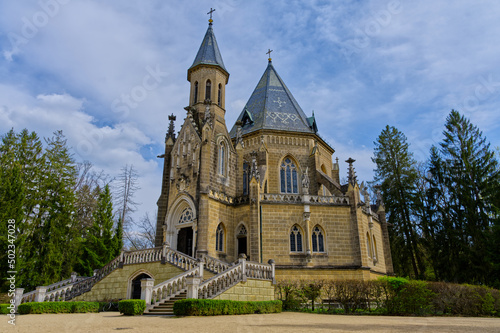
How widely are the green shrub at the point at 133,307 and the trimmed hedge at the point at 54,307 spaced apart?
3.59m

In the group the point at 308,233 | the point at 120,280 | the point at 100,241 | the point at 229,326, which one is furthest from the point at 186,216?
the point at 229,326

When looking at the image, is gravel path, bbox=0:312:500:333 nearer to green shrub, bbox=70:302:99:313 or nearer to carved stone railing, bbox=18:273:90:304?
green shrub, bbox=70:302:99:313

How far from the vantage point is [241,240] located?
76.5ft

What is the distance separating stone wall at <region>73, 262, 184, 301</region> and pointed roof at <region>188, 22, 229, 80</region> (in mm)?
16778

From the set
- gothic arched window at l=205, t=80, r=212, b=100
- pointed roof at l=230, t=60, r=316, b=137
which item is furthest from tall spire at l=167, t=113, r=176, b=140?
pointed roof at l=230, t=60, r=316, b=137

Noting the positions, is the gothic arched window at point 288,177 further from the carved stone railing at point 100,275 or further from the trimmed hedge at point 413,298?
the carved stone railing at point 100,275

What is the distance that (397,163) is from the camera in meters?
37.6

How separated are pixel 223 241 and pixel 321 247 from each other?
21.5 feet

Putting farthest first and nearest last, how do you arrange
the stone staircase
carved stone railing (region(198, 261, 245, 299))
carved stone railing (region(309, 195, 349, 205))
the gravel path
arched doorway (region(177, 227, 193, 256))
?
carved stone railing (region(309, 195, 349, 205))
arched doorway (region(177, 227, 193, 256))
carved stone railing (region(198, 261, 245, 299))
the stone staircase
the gravel path

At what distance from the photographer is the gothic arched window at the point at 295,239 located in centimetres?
2236

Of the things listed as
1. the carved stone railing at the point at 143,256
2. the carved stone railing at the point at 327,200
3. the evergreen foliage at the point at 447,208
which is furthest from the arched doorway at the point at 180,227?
the evergreen foliage at the point at 447,208

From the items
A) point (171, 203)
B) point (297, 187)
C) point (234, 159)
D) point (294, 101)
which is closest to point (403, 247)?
point (297, 187)

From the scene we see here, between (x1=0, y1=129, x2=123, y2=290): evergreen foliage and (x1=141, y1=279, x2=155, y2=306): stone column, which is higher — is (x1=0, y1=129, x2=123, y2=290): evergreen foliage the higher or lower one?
the higher one

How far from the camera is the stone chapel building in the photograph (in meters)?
21.7
